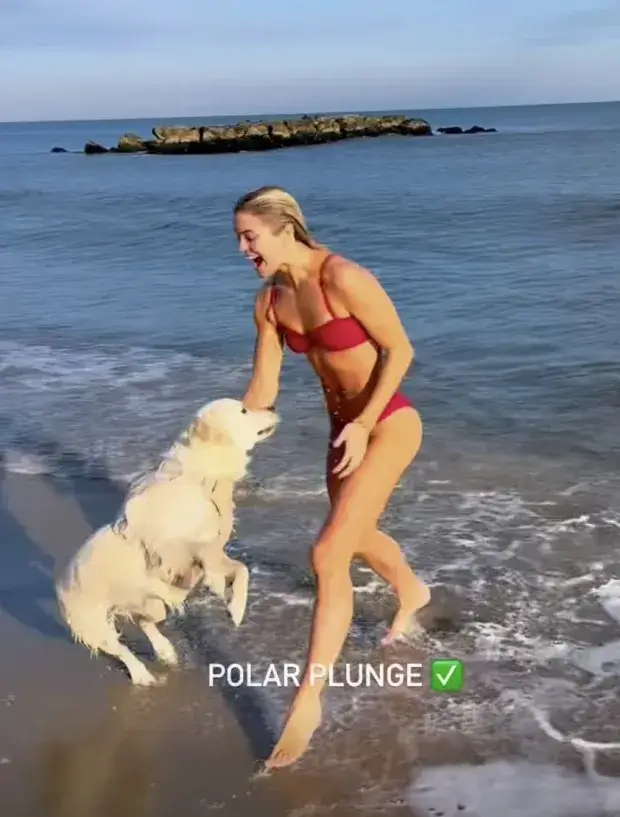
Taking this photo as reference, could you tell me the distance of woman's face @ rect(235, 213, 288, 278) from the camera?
3.33m

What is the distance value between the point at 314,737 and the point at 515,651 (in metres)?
1.07

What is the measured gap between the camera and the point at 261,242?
3.36 metres

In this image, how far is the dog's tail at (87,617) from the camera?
3.79 metres

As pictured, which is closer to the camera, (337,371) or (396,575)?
(337,371)

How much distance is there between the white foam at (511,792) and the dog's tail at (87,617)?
130 centimetres

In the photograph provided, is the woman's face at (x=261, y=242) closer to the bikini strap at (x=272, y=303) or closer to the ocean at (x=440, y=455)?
the bikini strap at (x=272, y=303)

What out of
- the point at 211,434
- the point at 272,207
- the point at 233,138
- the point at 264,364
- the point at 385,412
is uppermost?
the point at 233,138

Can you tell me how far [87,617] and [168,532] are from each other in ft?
1.56

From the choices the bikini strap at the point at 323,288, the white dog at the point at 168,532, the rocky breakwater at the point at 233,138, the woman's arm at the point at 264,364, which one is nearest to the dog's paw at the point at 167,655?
the white dog at the point at 168,532

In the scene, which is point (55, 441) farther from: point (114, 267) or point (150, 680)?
A: point (114, 267)

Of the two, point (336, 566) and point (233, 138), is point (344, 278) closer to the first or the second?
point (336, 566)

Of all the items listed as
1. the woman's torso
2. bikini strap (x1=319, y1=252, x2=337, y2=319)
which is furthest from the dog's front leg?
bikini strap (x1=319, y1=252, x2=337, y2=319)

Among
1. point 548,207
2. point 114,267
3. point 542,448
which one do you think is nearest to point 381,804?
point 542,448

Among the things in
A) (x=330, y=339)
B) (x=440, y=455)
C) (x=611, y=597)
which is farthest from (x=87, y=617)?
(x=440, y=455)
